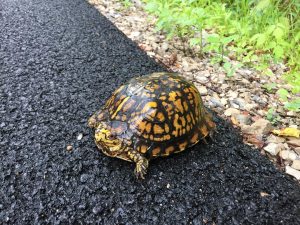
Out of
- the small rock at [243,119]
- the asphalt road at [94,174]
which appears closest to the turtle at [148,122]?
the asphalt road at [94,174]

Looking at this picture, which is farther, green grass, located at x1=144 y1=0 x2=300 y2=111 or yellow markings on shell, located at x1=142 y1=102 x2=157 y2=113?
green grass, located at x1=144 y1=0 x2=300 y2=111

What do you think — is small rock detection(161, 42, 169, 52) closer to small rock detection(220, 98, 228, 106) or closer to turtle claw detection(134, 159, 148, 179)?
small rock detection(220, 98, 228, 106)

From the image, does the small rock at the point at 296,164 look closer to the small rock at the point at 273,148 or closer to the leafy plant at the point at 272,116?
the small rock at the point at 273,148

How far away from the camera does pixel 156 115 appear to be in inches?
77.1

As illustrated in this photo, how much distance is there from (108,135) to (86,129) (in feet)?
1.17

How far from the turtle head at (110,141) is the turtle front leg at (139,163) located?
0.07 m

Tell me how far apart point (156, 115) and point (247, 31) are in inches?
87.2

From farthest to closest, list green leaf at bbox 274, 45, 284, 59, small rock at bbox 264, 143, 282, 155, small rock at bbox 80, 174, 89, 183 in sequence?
green leaf at bbox 274, 45, 284, 59
small rock at bbox 264, 143, 282, 155
small rock at bbox 80, 174, 89, 183

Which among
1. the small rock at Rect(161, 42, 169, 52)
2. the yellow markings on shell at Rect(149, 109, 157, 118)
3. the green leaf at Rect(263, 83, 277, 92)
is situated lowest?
the small rock at Rect(161, 42, 169, 52)

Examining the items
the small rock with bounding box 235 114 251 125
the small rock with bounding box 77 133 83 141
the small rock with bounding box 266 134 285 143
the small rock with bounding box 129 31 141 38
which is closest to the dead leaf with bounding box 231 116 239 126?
A: the small rock with bounding box 235 114 251 125

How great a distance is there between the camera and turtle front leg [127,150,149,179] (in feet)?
6.34

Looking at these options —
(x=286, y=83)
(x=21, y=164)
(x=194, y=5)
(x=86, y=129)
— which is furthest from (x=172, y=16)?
(x=21, y=164)

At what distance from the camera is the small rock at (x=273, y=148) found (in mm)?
2264

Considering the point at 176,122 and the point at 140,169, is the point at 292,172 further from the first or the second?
the point at 140,169
